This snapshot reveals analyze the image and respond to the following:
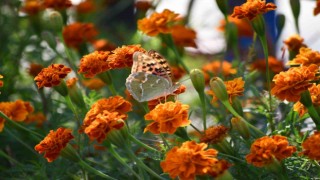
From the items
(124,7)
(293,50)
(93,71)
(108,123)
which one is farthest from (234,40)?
(124,7)

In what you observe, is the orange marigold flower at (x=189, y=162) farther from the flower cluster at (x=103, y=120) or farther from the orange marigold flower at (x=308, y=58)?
the orange marigold flower at (x=308, y=58)

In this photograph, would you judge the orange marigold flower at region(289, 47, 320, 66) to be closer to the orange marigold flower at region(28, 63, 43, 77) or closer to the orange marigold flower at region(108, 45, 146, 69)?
the orange marigold flower at region(108, 45, 146, 69)

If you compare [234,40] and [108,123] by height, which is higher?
[108,123]

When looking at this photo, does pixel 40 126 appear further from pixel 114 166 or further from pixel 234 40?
pixel 234 40

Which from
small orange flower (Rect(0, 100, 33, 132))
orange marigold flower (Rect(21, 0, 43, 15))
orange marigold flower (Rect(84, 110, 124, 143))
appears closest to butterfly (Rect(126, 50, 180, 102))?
orange marigold flower (Rect(84, 110, 124, 143))

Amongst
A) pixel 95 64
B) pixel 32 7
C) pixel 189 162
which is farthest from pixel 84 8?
pixel 189 162

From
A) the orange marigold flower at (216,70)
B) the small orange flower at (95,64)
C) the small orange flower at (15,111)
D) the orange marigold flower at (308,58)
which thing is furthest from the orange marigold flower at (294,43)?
the small orange flower at (15,111)

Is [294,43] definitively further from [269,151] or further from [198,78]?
[269,151]
